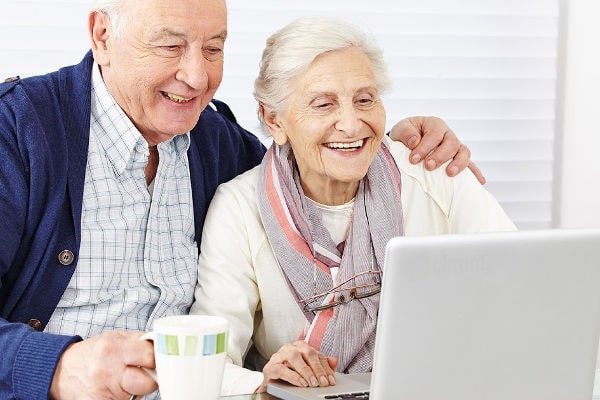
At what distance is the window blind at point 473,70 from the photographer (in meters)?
2.83

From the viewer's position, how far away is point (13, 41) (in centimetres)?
268

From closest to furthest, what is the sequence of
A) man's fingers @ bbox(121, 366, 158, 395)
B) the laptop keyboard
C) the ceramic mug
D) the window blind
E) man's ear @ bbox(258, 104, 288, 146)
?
1. the ceramic mug
2. man's fingers @ bbox(121, 366, 158, 395)
3. the laptop keyboard
4. man's ear @ bbox(258, 104, 288, 146)
5. the window blind

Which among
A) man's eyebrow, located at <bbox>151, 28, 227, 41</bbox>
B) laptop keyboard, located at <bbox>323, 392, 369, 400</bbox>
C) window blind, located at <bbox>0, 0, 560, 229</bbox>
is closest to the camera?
laptop keyboard, located at <bbox>323, 392, 369, 400</bbox>

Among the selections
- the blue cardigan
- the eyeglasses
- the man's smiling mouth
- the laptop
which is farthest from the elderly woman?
the laptop

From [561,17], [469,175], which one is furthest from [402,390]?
[561,17]

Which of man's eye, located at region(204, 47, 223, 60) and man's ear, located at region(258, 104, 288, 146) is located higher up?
man's eye, located at region(204, 47, 223, 60)

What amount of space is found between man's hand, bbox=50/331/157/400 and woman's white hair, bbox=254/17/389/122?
32.3 inches

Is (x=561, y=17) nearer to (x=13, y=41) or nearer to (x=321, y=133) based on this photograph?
(x=321, y=133)

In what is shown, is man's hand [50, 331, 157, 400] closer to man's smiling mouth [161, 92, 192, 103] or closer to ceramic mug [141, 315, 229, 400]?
ceramic mug [141, 315, 229, 400]

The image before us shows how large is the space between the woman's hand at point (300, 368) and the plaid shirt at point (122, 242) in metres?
0.41

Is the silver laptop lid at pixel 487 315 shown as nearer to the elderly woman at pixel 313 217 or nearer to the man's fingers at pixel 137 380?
the man's fingers at pixel 137 380

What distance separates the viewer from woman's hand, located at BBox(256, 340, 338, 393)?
1516 millimetres

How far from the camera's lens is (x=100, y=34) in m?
1.93

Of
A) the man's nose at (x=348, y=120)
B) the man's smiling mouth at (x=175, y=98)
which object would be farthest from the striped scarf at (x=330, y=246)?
the man's smiling mouth at (x=175, y=98)
